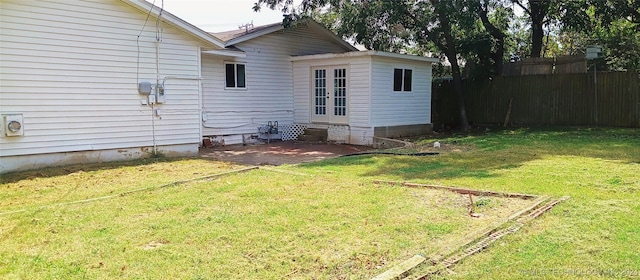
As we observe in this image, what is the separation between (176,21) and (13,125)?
12.0ft

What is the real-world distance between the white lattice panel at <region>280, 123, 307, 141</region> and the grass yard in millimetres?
6475

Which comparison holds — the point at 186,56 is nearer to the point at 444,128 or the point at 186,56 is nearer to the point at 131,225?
the point at 131,225

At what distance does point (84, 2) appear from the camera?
8.93 meters

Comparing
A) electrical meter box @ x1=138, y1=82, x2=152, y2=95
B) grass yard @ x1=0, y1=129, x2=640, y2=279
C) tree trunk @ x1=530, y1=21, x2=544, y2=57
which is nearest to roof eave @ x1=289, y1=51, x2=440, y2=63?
tree trunk @ x1=530, y1=21, x2=544, y2=57

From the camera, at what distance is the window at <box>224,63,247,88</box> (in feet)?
43.5

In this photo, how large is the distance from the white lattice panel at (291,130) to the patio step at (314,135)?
0.77ft

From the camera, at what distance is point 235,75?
13.4m

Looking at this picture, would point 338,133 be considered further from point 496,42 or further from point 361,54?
point 496,42

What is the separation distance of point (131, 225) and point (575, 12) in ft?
45.4

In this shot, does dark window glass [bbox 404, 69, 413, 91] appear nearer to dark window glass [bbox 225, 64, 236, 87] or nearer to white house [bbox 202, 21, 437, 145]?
white house [bbox 202, 21, 437, 145]

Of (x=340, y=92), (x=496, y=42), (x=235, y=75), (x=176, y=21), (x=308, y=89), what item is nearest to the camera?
(x=176, y=21)

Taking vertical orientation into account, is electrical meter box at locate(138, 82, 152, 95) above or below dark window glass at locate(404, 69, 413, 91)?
below

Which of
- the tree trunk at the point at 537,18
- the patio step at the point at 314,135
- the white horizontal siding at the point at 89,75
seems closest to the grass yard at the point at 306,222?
the white horizontal siding at the point at 89,75

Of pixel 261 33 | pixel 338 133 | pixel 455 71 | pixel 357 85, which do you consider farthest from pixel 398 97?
pixel 261 33
